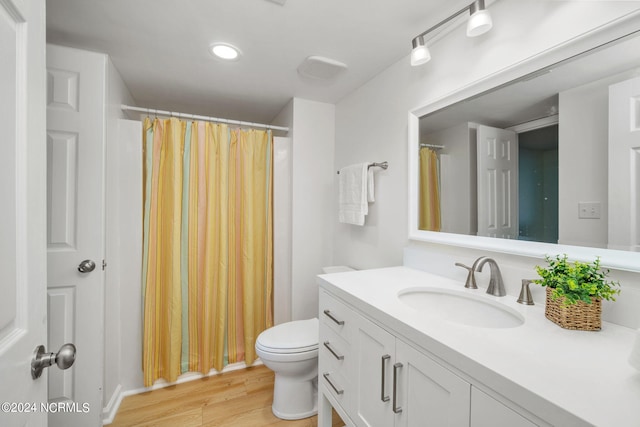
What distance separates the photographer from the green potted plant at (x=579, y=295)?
76 cm

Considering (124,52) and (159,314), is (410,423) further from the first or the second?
(124,52)

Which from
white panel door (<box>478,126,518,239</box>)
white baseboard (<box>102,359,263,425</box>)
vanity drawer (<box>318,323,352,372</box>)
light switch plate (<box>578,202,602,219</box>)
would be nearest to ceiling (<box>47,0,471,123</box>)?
white panel door (<box>478,126,518,239</box>)

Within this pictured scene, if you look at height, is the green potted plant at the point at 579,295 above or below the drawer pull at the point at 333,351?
above

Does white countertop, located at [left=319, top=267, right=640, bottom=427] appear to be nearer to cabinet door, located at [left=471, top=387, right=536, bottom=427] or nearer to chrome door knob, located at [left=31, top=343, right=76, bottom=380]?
cabinet door, located at [left=471, top=387, right=536, bottom=427]

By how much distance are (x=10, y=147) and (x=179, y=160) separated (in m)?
1.46

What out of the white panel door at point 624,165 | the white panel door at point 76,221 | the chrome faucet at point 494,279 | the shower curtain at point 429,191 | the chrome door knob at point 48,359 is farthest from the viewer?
the shower curtain at point 429,191

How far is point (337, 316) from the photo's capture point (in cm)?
119

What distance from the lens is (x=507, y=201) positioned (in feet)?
3.77

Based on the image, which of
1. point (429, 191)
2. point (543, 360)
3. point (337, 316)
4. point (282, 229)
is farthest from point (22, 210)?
point (282, 229)

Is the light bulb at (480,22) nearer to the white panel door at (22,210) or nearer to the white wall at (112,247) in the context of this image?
the white panel door at (22,210)

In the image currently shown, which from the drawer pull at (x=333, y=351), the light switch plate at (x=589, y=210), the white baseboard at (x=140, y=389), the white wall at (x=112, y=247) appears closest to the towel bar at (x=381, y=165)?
the light switch plate at (x=589, y=210)

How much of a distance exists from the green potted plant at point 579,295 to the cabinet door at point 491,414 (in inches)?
15.8

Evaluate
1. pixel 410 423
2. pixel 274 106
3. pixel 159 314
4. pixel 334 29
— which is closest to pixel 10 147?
pixel 410 423

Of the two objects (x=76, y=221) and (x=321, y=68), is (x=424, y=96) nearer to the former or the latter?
(x=321, y=68)
